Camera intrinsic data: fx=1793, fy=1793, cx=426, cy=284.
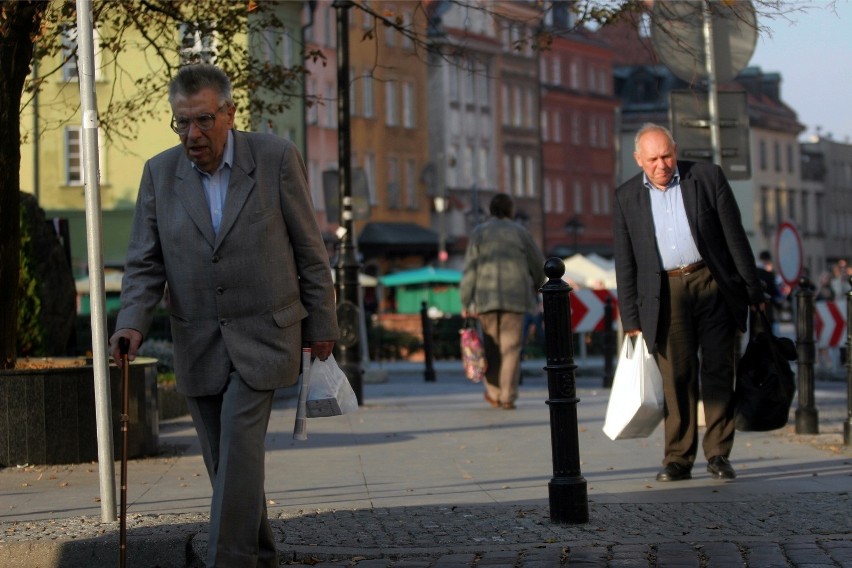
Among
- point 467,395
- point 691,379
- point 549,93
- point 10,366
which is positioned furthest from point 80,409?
point 549,93

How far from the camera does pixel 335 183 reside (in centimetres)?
2292

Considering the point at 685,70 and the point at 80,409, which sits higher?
the point at 685,70

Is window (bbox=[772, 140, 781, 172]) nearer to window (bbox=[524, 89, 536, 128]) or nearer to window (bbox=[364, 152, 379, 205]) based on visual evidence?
window (bbox=[524, 89, 536, 128])

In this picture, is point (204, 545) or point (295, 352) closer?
point (295, 352)

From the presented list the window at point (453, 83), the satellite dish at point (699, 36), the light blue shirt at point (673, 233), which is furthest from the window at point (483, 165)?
the light blue shirt at point (673, 233)

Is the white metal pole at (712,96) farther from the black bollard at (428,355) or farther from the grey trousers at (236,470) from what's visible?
the black bollard at (428,355)

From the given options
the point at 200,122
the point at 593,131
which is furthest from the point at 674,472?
the point at 593,131

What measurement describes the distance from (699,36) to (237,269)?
27.4ft

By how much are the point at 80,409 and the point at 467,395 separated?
925 centimetres

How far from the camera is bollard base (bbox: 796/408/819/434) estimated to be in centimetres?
1307

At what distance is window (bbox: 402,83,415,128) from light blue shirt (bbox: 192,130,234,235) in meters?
72.2

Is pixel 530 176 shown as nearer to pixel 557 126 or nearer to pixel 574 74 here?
pixel 557 126

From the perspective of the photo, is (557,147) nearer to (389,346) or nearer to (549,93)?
(549,93)

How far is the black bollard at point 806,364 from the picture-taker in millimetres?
13094
